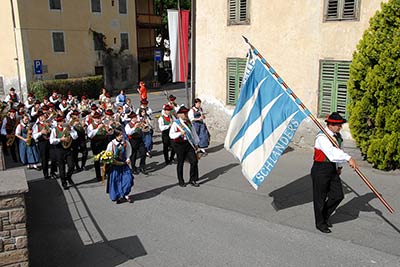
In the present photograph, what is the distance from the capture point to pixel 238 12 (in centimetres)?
1386

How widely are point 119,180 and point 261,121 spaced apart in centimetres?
334

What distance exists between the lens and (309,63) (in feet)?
40.6

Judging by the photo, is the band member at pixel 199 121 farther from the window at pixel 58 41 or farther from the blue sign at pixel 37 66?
the window at pixel 58 41

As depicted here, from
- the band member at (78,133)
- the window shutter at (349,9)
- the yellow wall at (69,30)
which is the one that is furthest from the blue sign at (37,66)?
the window shutter at (349,9)

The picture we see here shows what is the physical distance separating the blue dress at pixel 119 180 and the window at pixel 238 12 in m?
6.83

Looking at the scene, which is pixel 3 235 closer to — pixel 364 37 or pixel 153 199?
pixel 153 199

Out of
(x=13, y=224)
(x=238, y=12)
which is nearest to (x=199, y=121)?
(x=238, y=12)

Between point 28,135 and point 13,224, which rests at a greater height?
point 13,224

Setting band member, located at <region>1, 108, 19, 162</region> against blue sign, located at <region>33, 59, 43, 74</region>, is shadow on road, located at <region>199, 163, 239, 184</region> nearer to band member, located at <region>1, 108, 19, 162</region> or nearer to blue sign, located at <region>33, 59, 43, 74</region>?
band member, located at <region>1, 108, 19, 162</region>

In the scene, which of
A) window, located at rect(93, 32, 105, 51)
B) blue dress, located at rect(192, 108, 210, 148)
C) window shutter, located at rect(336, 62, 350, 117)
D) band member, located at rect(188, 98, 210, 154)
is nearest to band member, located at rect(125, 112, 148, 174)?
band member, located at rect(188, 98, 210, 154)

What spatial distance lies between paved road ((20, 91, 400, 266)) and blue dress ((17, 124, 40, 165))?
5.12 feet

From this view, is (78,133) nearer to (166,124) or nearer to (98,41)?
(166,124)

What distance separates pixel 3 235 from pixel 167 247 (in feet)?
8.29

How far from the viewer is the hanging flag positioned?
16203 mm
